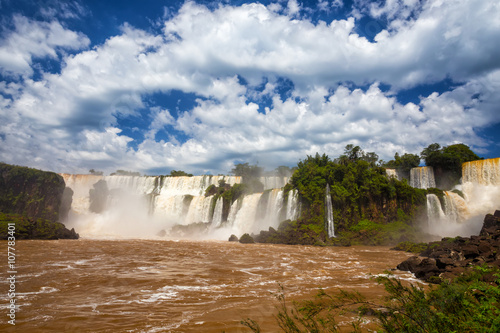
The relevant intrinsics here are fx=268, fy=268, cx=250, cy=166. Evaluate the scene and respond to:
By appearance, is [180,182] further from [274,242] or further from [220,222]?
[274,242]

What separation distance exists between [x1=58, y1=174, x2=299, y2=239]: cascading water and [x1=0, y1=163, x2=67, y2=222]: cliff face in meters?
5.17

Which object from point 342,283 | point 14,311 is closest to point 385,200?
point 342,283

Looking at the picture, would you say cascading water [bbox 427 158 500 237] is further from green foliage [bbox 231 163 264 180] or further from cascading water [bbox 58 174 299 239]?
green foliage [bbox 231 163 264 180]

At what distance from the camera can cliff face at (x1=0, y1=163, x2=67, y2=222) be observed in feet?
130

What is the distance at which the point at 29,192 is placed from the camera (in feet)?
134

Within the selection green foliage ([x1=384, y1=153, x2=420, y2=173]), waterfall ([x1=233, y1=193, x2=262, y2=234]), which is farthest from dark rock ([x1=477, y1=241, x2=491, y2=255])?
green foliage ([x1=384, y1=153, x2=420, y2=173])

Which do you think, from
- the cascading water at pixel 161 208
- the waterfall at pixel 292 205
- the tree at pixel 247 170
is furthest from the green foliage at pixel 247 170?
the waterfall at pixel 292 205

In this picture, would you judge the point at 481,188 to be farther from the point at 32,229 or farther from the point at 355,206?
the point at 32,229

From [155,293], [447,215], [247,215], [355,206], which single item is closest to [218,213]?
[247,215]

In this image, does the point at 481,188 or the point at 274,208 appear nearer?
the point at 481,188

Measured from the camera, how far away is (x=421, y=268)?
10.4m

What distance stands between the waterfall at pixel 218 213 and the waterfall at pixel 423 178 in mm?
26833

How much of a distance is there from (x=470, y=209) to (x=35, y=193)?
187ft

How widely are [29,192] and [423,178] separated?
5667 cm
